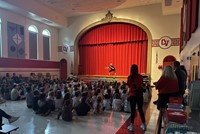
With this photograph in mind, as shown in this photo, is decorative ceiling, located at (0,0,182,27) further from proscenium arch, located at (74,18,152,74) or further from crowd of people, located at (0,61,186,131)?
crowd of people, located at (0,61,186,131)

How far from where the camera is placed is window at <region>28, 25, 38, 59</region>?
42.3 ft

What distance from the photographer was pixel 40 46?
13.7 meters

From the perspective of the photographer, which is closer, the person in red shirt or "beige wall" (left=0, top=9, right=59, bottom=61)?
the person in red shirt

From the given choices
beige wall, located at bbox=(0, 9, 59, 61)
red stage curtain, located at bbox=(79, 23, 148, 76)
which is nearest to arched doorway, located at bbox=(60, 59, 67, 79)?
beige wall, located at bbox=(0, 9, 59, 61)

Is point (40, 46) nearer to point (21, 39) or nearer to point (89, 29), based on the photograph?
point (21, 39)

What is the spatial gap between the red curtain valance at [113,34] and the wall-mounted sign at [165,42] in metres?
1.32

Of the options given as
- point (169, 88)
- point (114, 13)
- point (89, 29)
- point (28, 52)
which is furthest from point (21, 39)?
point (169, 88)

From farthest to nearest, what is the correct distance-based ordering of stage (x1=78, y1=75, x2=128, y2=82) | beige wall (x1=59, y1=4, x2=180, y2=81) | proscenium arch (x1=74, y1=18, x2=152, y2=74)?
stage (x1=78, y1=75, x2=128, y2=82), proscenium arch (x1=74, y1=18, x2=152, y2=74), beige wall (x1=59, y1=4, x2=180, y2=81)

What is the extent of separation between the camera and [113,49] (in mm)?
14664

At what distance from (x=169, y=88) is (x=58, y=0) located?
30.1ft

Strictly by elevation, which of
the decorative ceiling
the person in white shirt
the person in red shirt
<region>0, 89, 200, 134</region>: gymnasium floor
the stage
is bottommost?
<region>0, 89, 200, 134</region>: gymnasium floor

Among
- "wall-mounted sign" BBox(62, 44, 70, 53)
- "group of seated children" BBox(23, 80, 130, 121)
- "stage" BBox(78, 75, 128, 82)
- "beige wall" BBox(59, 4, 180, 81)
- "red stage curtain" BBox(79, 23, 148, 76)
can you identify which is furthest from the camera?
"wall-mounted sign" BBox(62, 44, 70, 53)

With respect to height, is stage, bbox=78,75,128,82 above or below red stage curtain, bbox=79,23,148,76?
below

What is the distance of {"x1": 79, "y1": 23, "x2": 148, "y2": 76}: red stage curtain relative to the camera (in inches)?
542
